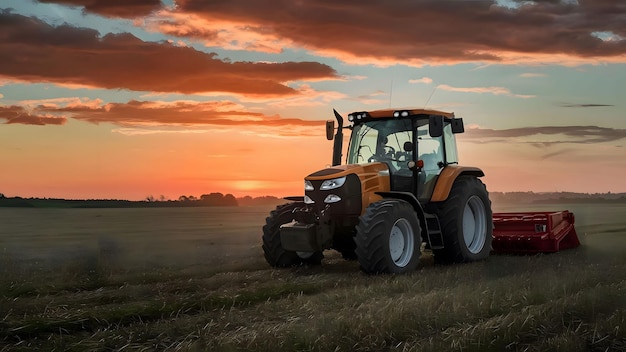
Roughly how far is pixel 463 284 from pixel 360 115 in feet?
14.0

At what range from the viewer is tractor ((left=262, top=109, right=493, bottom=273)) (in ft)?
41.5

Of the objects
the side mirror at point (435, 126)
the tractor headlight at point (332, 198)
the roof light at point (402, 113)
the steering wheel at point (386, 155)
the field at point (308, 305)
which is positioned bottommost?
the field at point (308, 305)

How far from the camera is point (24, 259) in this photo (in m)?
15.3

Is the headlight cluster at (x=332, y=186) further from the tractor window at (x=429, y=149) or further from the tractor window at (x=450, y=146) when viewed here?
the tractor window at (x=450, y=146)

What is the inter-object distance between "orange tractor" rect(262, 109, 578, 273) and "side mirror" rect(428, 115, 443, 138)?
0.06 feet

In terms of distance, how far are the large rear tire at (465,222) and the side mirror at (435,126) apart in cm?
181

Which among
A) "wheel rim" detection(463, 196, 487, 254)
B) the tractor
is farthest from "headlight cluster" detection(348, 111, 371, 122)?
"wheel rim" detection(463, 196, 487, 254)

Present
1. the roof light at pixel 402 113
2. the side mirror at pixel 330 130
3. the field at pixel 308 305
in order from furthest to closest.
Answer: the side mirror at pixel 330 130 < the roof light at pixel 402 113 < the field at pixel 308 305

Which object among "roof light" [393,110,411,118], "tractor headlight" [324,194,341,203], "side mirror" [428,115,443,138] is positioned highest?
"roof light" [393,110,411,118]

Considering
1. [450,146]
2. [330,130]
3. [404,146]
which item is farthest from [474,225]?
[330,130]

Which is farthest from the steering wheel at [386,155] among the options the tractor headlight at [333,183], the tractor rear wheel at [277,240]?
the tractor rear wheel at [277,240]

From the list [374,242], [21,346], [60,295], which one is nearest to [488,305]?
[374,242]

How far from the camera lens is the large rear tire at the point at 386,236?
12.1 metres

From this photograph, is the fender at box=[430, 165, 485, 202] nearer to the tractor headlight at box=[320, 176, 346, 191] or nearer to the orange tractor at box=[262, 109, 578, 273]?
the orange tractor at box=[262, 109, 578, 273]
